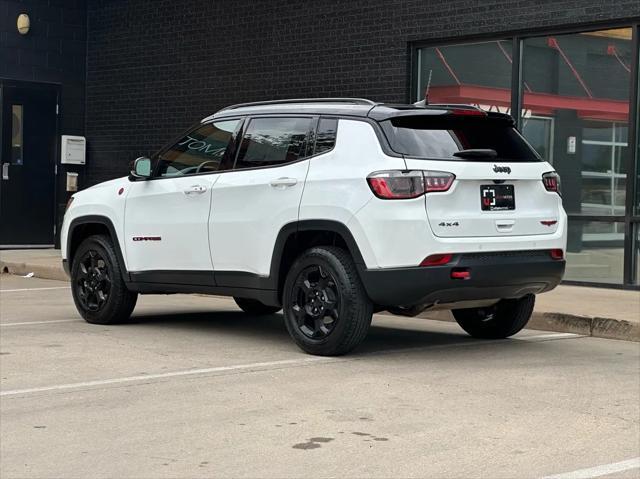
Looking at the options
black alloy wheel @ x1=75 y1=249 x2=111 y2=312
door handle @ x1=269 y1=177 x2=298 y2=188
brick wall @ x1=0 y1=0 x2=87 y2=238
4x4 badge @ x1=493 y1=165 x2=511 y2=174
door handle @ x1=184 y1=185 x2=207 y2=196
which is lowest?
black alloy wheel @ x1=75 y1=249 x2=111 y2=312

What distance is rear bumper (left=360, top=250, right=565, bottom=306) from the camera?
7930 mm

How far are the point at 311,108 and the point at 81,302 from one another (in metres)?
2.98

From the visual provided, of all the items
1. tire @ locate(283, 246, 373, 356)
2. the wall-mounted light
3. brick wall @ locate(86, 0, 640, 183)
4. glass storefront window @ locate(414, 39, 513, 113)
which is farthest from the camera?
the wall-mounted light

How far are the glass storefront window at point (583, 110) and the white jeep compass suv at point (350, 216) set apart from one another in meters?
4.57

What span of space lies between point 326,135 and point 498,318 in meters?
2.25

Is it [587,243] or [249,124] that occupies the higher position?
[249,124]

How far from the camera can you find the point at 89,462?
209 inches

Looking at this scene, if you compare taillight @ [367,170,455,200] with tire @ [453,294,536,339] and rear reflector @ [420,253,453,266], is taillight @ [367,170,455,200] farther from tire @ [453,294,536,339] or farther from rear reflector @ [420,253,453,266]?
tire @ [453,294,536,339]

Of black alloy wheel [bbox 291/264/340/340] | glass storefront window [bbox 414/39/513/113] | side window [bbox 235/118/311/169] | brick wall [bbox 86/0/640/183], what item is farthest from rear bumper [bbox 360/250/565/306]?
glass storefront window [bbox 414/39/513/113]

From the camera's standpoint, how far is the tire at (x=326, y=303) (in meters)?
8.11

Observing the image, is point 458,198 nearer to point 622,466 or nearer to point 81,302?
point 622,466

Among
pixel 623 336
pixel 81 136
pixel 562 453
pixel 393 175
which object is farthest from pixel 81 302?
pixel 81 136

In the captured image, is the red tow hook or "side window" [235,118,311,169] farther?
"side window" [235,118,311,169]

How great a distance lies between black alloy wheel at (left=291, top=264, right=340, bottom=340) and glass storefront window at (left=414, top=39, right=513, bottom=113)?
668cm
